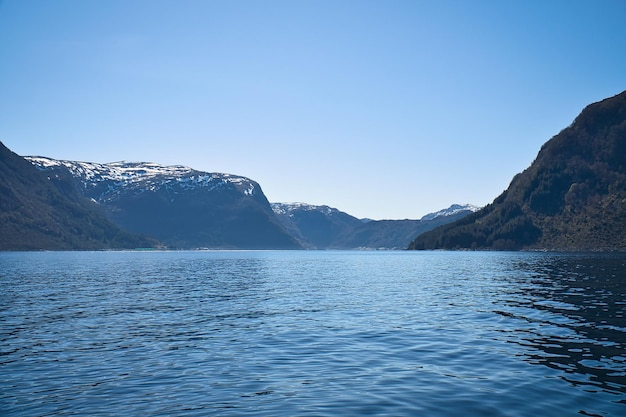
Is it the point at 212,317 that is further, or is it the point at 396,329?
the point at 212,317

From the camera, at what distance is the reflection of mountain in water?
25498mm

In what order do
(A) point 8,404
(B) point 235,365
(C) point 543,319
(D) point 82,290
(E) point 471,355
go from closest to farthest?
(A) point 8,404 → (B) point 235,365 → (E) point 471,355 → (C) point 543,319 → (D) point 82,290

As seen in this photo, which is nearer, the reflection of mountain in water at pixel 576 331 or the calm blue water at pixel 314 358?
the calm blue water at pixel 314 358

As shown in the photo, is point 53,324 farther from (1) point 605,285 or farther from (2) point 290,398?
(1) point 605,285

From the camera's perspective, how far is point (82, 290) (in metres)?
72.0

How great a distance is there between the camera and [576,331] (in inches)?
1452

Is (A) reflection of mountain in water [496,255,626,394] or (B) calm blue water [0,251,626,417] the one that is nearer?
(B) calm blue water [0,251,626,417]

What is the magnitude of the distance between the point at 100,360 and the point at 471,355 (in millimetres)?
22014

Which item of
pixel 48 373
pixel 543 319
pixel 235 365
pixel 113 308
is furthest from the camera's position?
pixel 113 308

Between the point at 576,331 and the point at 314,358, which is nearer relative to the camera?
the point at 314,358

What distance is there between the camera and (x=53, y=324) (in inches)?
1604

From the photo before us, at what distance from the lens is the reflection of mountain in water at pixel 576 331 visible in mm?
25498


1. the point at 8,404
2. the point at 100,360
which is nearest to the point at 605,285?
the point at 100,360

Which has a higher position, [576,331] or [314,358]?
[576,331]
